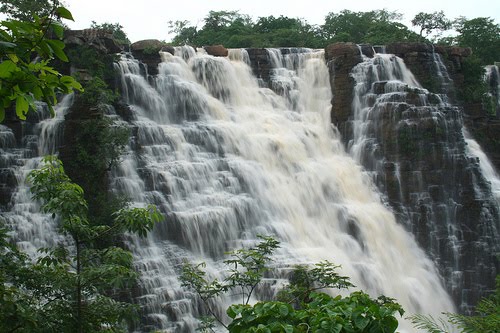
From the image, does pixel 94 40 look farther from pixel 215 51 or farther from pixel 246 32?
pixel 246 32

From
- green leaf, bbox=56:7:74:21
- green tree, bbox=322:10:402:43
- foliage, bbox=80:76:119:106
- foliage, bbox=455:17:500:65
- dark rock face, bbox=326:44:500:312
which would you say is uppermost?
green tree, bbox=322:10:402:43

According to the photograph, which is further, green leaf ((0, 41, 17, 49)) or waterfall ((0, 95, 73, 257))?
waterfall ((0, 95, 73, 257))

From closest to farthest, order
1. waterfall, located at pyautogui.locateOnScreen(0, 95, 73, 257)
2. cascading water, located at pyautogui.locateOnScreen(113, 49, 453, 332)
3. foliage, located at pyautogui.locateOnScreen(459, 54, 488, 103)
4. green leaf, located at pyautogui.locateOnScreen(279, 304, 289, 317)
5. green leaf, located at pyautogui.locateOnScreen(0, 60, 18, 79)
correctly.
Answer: green leaf, located at pyautogui.locateOnScreen(0, 60, 18, 79)
green leaf, located at pyautogui.locateOnScreen(279, 304, 289, 317)
waterfall, located at pyautogui.locateOnScreen(0, 95, 73, 257)
cascading water, located at pyautogui.locateOnScreen(113, 49, 453, 332)
foliage, located at pyautogui.locateOnScreen(459, 54, 488, 103)

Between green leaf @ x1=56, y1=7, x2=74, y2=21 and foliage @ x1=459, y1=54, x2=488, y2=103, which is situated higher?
foliage @ x1=459, y1=54, x2=488, y2=103

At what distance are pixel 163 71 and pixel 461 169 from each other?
11886 millimetres

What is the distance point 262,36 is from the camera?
38.3 m

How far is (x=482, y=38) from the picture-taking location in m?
40.0

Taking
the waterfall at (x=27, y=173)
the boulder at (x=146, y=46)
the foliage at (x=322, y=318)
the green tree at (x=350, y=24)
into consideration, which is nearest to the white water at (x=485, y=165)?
the boulder at (x=146, y=46)

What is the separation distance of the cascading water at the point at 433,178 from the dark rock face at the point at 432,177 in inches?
1.3

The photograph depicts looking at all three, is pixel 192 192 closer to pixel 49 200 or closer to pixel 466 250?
pixel 466 250

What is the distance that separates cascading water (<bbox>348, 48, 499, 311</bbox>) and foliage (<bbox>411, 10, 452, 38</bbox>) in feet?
67.6

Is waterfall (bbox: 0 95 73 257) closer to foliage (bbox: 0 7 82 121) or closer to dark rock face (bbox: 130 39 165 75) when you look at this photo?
dark rock face (bbox: 130 39 165 75)

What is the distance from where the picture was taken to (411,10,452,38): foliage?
138 feet

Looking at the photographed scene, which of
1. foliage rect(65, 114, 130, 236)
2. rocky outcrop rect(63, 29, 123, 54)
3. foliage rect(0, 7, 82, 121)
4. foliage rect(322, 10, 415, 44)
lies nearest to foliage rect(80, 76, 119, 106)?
foliage rect(65, 114, 130, 236)
